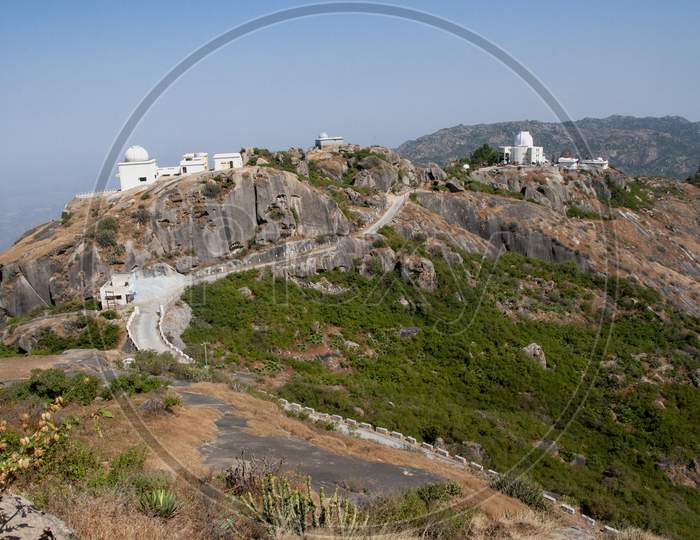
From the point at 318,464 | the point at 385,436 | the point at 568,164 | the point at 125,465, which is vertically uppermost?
the point at 568,164

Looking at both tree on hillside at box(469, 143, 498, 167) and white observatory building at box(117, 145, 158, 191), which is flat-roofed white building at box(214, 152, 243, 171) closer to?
white observatory building at box(117, 145, 158, 191)

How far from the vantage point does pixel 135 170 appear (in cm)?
4306

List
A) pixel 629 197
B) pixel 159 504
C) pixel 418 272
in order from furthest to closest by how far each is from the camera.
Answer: pixel 629 197
pixel 418 272
pixel 159 504

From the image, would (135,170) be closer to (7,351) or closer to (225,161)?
(225,161)

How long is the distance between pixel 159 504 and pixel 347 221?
35444 millimetres

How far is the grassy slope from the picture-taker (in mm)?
23281

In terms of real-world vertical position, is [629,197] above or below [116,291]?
above

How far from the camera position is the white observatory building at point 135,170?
140 ft

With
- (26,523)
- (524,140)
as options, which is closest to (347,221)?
Answer: (26,523)

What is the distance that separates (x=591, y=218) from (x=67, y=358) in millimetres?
57157

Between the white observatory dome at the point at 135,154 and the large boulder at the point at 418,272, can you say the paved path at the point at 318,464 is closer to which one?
the large boulder at the point at 418,272

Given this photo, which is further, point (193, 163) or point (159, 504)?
point (193, 163)

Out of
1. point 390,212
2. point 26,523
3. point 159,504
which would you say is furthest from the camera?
point 390,212

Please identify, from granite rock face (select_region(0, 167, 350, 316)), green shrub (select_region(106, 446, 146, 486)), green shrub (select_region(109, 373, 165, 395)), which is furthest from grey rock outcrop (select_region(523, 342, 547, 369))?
green shrub (select_region(106, 446, 146, 486))
